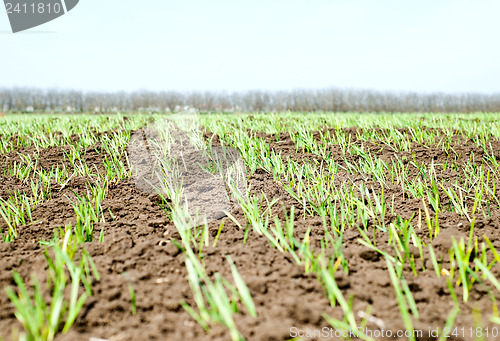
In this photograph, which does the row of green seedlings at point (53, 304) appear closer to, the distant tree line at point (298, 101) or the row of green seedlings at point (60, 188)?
the row of green seedlings at point (60, 188)

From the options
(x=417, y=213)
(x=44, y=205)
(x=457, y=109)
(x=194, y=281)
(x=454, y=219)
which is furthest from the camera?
(x=457, y=109)

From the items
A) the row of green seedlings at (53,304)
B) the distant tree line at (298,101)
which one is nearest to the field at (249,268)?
the row of green seedlings at (53,304)

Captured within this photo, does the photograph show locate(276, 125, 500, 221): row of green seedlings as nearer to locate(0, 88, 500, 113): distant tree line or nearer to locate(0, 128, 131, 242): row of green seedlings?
locate(0, 128, 131, 242): row of green seedlings

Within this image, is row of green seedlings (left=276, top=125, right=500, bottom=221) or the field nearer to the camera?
the field

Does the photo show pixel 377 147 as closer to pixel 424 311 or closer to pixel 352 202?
pixel 352 202

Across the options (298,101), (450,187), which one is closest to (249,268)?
(450,187)

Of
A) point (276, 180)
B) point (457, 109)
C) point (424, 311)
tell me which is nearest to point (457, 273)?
point (424, 311)

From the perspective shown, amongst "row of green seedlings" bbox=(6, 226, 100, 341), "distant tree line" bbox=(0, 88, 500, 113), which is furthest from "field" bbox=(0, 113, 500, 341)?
"distant tree line" bbox=(0, 88, 500, 113)

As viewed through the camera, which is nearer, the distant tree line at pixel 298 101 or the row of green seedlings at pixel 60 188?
the row of green seedlings at pixel 60 188

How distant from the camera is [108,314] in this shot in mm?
1005

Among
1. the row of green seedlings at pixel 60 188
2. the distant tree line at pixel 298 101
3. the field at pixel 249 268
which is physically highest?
the distant tree line at pixel 298 101

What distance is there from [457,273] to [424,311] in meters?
0.30

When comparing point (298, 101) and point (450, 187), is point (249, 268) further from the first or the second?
point (298, 101)

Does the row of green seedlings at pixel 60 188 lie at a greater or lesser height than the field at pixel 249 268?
greater
